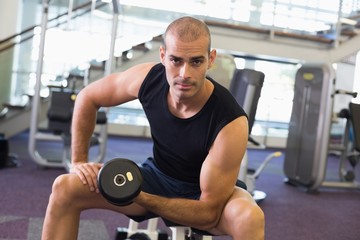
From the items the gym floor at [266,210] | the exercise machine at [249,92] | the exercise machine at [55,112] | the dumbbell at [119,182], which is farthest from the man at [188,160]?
the exercise machine at [55,112]

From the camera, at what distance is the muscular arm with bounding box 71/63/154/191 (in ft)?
5.49

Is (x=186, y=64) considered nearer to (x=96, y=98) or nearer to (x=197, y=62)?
(x=197, y=62)

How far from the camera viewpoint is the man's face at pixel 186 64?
1379 millimetres

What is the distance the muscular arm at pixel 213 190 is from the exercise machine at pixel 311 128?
2.68 m

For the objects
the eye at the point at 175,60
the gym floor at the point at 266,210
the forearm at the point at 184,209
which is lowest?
the gym floor at the point at 266,210

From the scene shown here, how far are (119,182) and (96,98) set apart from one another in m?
0.53

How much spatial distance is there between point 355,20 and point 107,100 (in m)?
5.35

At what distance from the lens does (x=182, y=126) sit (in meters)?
1.52

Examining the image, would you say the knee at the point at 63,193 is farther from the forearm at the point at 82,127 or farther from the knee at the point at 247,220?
the knee at the point at 247,220

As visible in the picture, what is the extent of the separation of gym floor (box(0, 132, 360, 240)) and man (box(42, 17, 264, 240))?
2.89 ft

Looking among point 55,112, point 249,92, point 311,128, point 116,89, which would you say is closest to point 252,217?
point 116,89

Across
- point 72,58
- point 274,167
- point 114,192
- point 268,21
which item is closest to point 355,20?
point 268,21

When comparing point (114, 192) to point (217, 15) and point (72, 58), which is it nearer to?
point (72, 58)

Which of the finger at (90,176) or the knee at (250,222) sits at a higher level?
the finger at (90,176)
